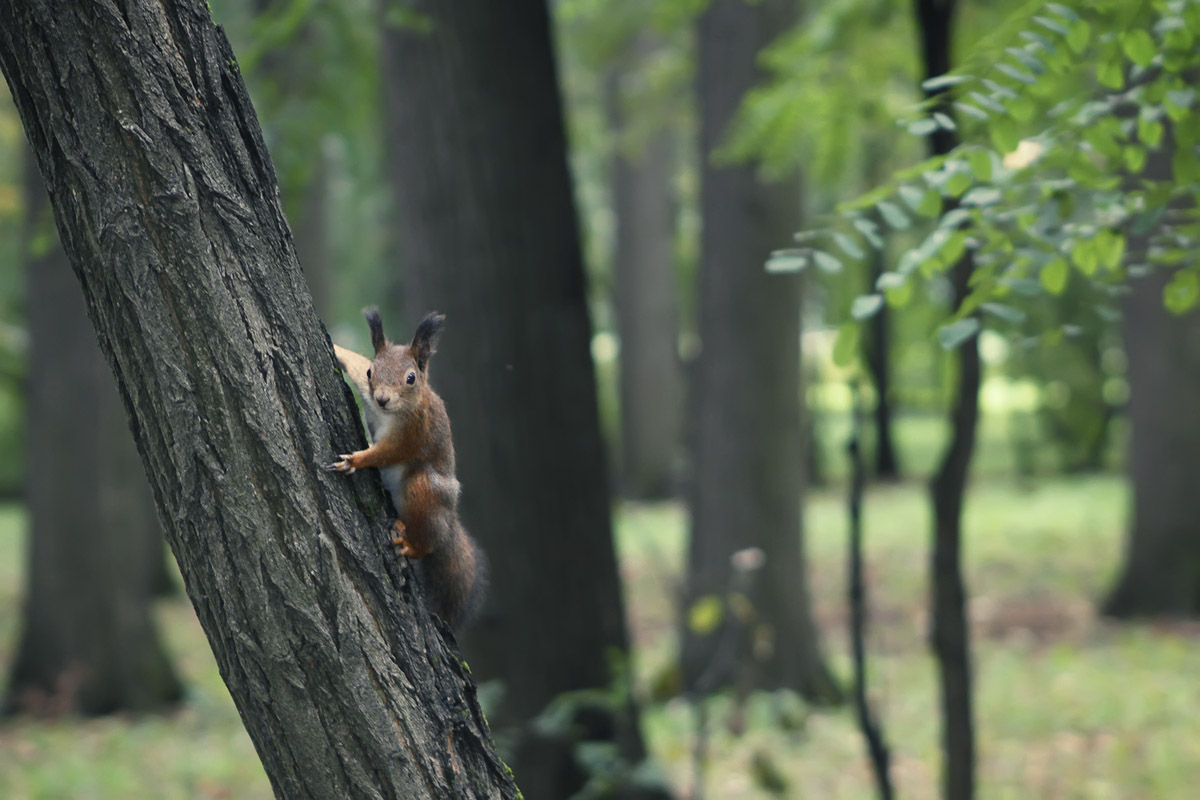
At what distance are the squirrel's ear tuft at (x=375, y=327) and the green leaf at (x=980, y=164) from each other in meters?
1.32

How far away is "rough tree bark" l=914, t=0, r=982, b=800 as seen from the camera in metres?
3.61

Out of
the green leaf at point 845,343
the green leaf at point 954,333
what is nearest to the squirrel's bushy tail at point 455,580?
the green leaf at point 845,343

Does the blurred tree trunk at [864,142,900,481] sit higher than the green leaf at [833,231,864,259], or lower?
lower

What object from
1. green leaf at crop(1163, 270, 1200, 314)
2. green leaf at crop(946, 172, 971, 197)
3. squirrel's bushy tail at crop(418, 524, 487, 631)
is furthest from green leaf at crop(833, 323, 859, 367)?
squirrel's bushy tail at crop(418, 524, 487, 631)

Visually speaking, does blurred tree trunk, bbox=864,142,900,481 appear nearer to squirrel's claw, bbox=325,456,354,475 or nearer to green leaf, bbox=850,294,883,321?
green leaf, bbox=850,294,883,321

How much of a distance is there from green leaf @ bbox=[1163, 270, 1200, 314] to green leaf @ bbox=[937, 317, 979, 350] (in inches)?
26.4

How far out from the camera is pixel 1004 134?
93.5 inches

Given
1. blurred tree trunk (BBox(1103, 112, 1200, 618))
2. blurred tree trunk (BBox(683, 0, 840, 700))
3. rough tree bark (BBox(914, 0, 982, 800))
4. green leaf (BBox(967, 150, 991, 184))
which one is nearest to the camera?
green leaf (BBox(967, 150, 991, 184))

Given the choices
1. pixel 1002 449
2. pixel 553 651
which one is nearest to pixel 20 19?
pixel 553 651

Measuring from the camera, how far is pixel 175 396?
170cm

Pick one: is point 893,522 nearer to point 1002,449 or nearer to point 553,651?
point 1002,449

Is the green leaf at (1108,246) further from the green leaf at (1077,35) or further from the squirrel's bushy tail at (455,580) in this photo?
the squirrel's bushy tail at (455,580)

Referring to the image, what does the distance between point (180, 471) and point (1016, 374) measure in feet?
50.0

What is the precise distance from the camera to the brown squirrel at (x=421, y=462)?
7.18ft
